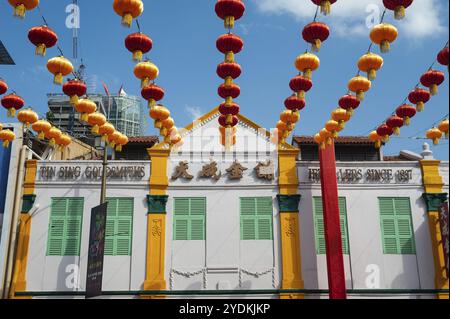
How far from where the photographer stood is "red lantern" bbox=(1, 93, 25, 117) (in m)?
11.6

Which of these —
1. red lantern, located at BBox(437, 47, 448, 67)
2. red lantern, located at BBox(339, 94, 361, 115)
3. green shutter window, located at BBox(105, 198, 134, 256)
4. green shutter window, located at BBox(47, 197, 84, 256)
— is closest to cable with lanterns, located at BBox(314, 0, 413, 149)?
red lantern, located at BBox(339, 94, 361, 115)

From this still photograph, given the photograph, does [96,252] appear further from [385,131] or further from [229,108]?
[385,131]

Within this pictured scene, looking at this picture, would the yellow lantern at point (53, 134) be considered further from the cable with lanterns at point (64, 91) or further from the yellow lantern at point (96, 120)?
the yellow lantern at point (96, 120)

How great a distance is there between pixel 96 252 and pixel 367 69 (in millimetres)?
8919

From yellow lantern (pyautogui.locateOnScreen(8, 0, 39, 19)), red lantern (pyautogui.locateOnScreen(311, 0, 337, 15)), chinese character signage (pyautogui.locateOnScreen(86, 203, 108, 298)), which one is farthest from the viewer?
chinese character signage (pyautogui.locateOnScreen(86, 203, 108, 298))

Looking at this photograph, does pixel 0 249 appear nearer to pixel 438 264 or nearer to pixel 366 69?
pixel 366 69

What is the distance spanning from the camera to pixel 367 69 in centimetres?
1000

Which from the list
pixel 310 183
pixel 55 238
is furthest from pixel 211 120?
pixel 55 238

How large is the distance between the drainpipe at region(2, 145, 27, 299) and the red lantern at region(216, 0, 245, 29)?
1089 centimetres

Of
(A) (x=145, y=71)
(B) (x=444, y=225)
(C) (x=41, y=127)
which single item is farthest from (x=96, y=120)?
(B) (x=444, y=225)

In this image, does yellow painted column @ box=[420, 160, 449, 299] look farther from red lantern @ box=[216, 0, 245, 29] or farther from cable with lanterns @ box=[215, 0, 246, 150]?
red lantern @ box=[216, 0, 245, 29]

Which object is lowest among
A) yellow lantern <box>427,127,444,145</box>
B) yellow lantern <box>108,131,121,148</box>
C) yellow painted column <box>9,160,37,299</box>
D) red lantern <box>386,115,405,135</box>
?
yellow painted column <box>9,160,37,299</box>
